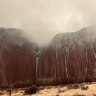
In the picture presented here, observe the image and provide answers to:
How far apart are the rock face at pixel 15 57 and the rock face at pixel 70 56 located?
2430 mm

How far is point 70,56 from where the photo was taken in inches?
2655

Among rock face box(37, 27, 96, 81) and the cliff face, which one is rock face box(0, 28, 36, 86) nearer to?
the cliff face

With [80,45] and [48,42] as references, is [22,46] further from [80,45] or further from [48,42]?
[80,45]

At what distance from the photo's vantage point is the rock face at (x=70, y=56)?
64125mm

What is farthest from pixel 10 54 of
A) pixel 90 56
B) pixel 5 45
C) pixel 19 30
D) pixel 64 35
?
pixel 90 56

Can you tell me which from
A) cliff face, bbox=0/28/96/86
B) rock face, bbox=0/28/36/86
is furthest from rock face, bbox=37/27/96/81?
rock face, bbox=0/28/36/86

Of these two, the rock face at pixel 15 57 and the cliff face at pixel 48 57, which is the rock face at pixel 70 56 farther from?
the rock face at pixel 15 57

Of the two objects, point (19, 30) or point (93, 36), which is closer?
point (93, 36)

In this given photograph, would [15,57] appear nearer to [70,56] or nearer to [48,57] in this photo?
[48,57]

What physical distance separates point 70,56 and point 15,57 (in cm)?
1272

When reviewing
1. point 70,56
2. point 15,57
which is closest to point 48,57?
point 70,56

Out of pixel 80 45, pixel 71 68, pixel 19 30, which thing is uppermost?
pixel 19 30

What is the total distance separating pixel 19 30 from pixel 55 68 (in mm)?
14252

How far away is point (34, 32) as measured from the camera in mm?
73750
